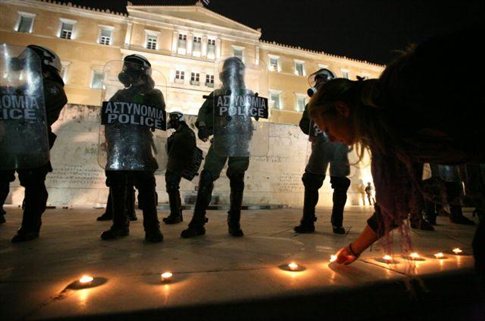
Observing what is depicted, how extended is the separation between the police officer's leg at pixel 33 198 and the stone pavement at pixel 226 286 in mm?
410

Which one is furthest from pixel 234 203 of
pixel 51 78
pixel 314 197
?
pixel 51 78

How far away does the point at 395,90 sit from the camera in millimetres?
962

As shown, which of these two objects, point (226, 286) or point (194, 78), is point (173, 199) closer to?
point (226, 286)

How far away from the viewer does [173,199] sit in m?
4.01

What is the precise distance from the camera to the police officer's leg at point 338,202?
3119mm

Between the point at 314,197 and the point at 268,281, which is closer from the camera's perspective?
the point at 268,281

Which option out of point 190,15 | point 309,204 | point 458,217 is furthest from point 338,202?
point 190,15

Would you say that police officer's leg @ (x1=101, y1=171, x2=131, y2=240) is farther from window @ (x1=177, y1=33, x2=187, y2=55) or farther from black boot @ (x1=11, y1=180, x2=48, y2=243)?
window @ (x1=177, y1=33, x2=187, y2=55)

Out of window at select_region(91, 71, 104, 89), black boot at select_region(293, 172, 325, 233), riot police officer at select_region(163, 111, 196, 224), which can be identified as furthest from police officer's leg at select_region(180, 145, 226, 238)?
window at select_region(91, 71, 104, 89)

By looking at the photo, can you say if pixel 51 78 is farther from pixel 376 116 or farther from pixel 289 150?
pixel 289 150

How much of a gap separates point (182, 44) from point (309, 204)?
24225mm

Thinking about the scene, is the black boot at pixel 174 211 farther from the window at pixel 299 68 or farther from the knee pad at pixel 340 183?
the window at pixel 299 68

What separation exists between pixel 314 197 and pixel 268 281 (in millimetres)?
2084

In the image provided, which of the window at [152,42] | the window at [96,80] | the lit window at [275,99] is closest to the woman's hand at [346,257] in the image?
the lit window at [275,99]
